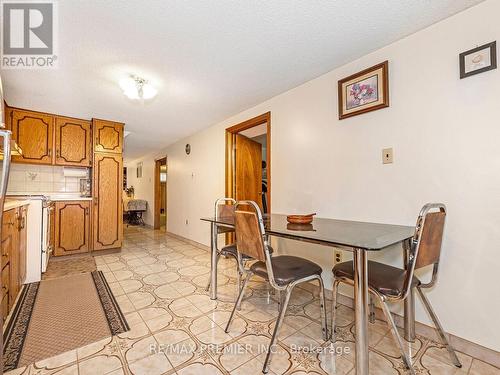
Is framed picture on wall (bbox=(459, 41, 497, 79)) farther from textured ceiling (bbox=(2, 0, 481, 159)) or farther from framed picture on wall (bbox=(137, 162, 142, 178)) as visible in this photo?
framed picture on wall (bbox=(137, 162, 142, 178))

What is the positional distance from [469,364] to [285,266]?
1151 millimetres

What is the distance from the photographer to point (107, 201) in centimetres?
375

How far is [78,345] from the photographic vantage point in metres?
1.52

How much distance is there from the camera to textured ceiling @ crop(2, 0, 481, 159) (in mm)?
1485

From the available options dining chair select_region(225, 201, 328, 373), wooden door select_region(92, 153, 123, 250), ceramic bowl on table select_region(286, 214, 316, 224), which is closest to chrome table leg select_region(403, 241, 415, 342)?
dining chair select_region(225, 201, 328, 373)

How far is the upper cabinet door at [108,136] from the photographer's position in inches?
145

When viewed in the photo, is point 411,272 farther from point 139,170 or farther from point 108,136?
point 139,170

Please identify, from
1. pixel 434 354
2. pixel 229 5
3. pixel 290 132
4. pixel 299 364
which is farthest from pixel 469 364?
pixel 229 5

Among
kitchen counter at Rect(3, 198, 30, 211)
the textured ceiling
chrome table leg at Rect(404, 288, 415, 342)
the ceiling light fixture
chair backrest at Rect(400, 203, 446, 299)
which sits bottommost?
chrome table leg at Rect(404, 288, 415, 342)

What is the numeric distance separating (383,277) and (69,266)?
3.64 meters

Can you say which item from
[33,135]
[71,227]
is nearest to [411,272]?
[71,227]

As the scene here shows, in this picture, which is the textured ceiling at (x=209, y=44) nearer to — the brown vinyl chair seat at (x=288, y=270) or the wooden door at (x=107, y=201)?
the wooden door at (x=107, y=201)

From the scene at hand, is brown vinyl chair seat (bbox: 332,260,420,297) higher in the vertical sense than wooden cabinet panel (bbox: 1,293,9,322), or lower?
higher

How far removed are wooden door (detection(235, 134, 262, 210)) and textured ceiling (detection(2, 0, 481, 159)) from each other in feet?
2.79
